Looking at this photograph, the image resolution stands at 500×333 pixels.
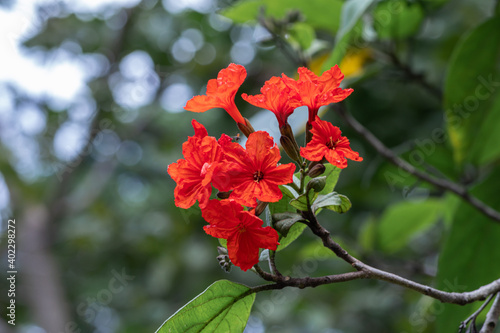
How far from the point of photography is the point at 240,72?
2.39 feet

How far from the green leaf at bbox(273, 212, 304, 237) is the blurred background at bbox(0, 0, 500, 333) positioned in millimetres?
477

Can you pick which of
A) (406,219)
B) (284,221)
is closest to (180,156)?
(406,219)

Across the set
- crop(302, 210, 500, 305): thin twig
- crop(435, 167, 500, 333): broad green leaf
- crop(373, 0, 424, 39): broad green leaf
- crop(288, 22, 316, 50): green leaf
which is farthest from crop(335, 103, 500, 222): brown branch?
crop(302, 210, 500, 305): thin twig

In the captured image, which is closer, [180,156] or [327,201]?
[327,201]

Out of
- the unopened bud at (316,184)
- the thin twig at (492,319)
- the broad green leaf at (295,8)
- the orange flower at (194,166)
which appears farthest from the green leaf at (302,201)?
the broad green leaf at (295,8)

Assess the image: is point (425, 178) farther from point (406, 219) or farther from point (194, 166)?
point (194, 166)

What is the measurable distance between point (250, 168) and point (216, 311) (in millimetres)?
234

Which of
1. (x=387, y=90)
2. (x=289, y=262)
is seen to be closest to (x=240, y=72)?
(x=387, y=90)

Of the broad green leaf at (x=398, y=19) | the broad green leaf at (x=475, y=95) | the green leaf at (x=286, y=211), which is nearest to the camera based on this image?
the green leaf at (x=286, y=211)

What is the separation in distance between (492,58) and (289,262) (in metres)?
1.45

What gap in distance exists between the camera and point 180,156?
2.82m

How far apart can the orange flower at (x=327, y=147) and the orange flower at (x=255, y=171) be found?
1.6 inches

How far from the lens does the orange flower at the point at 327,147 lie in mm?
616

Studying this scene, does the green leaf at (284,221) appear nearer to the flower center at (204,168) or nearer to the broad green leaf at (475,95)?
the flower center at (204,168)
